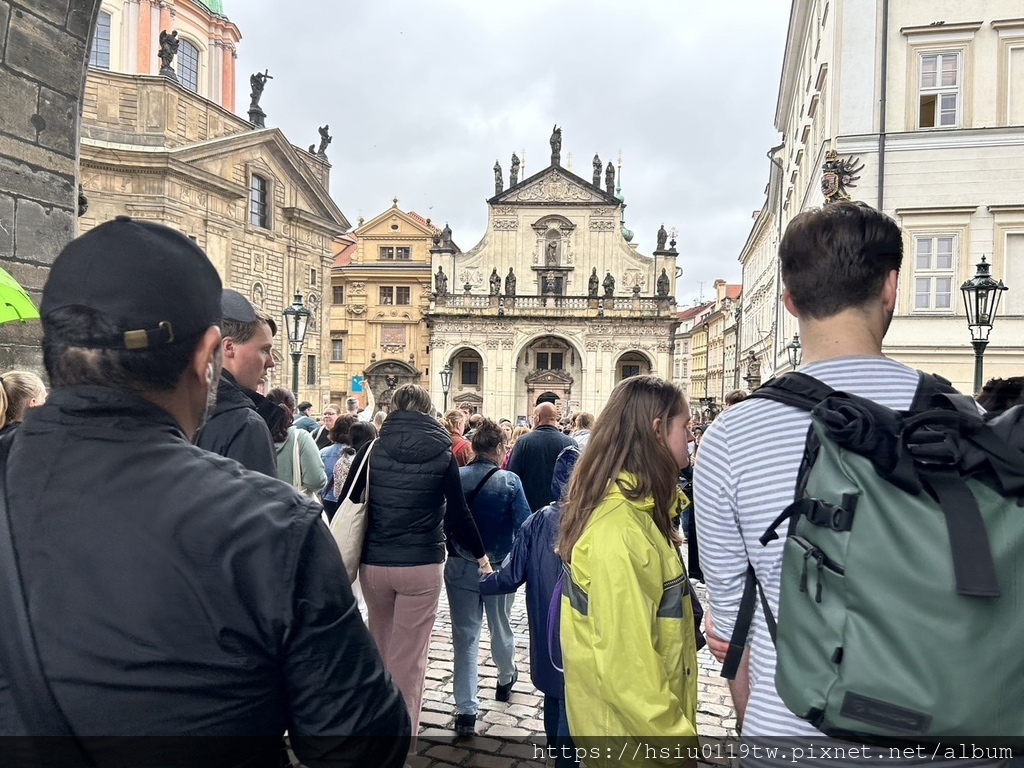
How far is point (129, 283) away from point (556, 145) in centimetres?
4793

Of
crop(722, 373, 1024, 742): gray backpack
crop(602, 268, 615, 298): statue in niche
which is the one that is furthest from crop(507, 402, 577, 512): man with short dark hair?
crop(602, 268, 615, 298): statue in niche

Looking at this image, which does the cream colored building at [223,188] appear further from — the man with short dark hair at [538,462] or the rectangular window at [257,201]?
the man with short dark hair at [538,462]

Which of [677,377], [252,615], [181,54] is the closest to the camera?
[252,615]

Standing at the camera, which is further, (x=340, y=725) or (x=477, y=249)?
(x=477, y=249)

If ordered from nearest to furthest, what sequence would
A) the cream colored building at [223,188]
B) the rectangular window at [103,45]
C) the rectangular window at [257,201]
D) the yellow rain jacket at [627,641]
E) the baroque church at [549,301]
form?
the yellow rain jacket at [627,641]
the cream colored building at [223,188]
the rectangular window at [257,201]
the rectangular window at [103,45]
the baroque church at [549,301]

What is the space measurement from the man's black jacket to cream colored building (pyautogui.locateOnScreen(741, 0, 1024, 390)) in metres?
16.8

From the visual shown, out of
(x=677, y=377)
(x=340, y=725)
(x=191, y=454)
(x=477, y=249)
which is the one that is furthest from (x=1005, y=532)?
(x=677, y=377)

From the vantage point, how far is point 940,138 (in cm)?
1528

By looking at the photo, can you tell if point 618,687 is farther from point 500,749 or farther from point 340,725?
point 500,749

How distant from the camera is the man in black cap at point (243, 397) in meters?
2.83

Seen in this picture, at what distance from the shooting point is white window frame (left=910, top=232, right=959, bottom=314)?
1547cm

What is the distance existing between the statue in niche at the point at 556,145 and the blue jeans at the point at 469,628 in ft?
146

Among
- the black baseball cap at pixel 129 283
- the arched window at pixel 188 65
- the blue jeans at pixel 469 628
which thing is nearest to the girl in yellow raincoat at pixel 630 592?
the black baseball cap at pixel 129 283

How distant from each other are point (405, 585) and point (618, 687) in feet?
6.98
